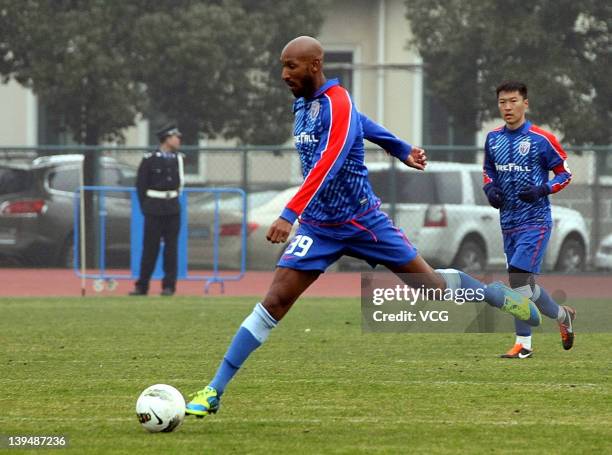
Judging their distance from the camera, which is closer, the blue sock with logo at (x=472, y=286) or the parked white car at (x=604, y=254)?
the blue sock with logo at (x=472, y=286)

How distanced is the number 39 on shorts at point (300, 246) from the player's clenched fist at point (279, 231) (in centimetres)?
45

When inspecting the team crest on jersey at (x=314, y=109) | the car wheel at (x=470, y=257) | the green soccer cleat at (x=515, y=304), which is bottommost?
the car wheel at (x=470, y=257)

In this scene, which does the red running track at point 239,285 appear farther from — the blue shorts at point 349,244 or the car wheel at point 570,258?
the blue shorts at point 349,244

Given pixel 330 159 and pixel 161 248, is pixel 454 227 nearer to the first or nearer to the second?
pixel 161 248

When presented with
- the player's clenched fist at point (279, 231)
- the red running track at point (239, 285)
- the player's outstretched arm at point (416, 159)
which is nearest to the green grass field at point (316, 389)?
the player's clenched fist at point (279, 231)

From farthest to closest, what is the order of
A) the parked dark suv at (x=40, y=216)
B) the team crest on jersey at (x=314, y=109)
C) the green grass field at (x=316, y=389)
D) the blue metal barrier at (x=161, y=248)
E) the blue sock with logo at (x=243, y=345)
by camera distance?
the parked dark suv at (x=40, y=216), the blue metal barrier at (x=161, y=248), the team crest on jersey at (x=314, y=109), the blue sock with logo at (x=243, y=345), the green grass field at (x=316, y=389)

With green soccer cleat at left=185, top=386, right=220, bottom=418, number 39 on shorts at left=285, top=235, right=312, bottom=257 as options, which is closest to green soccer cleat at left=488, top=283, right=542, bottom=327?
number 39 on shorts at left=285, top=235, right=312, bottom=257

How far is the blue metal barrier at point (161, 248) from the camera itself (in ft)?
65.7

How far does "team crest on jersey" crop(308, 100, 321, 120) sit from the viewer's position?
25.2 ft

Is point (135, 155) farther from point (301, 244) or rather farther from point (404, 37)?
point (301, 244)

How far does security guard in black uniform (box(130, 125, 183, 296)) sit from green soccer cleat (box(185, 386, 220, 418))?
11174mm

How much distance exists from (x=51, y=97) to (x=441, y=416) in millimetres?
18390

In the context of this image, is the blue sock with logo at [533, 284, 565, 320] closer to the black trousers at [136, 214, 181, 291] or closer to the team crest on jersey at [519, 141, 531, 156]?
the team crest on jersey at [519, 141, 531, 156]

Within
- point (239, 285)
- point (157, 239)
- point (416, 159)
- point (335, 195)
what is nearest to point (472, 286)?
point (416, 159)
